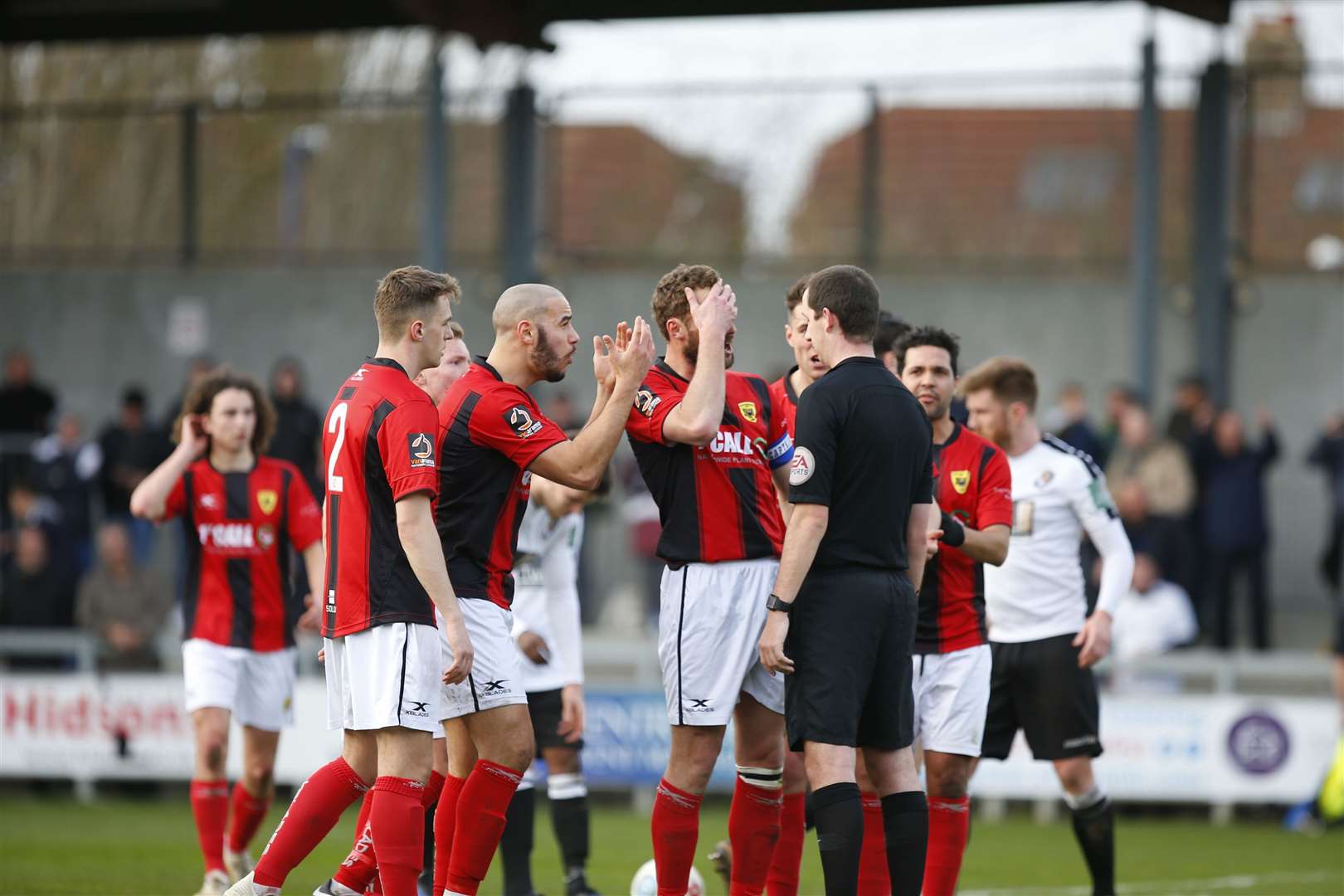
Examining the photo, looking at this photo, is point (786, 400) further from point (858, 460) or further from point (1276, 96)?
point (1276, 96)

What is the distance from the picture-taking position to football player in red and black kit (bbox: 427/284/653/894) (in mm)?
6691

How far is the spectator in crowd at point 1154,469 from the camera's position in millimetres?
15516

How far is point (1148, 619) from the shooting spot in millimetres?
14984

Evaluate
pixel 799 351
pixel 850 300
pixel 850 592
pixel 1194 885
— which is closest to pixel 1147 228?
pixel 1194 885

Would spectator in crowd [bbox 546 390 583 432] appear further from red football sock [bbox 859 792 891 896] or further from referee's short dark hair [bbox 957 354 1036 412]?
red football sock [bbox 859 792 891 896]

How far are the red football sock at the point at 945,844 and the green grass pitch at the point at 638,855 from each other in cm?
206

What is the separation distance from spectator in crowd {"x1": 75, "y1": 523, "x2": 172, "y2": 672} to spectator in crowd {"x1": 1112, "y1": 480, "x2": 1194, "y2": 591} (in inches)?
331

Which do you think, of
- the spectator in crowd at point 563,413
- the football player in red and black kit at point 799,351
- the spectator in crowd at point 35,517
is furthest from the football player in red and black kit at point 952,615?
the spectator in crowd at point 35,517

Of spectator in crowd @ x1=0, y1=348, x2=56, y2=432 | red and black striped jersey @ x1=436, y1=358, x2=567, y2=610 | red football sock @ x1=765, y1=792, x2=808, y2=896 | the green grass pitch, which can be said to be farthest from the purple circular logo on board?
spectator in crowd @ x1=0, y1=348, x2=56, y2=432

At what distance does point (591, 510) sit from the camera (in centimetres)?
1692

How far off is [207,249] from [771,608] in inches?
622

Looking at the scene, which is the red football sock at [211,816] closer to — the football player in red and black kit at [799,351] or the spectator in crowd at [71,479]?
the football player in red and black kit at [799,351]

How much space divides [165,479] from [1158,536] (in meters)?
9.47

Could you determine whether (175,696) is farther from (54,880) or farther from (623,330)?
(623,330)
